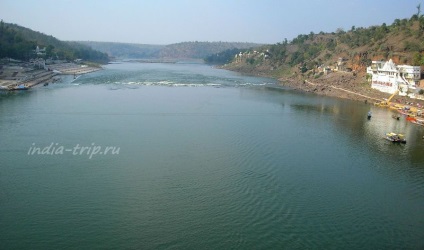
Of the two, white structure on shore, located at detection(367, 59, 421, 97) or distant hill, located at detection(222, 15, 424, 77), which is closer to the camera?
white structure on shore, located at detection(367, 59, 421, 97)

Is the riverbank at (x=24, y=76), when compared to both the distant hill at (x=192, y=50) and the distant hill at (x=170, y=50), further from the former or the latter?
the distant hill at (x=170, y=50)

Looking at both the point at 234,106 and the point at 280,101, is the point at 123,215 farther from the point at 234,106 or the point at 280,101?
the point at 280,101

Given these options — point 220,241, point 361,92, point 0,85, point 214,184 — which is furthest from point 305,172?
point 0,85

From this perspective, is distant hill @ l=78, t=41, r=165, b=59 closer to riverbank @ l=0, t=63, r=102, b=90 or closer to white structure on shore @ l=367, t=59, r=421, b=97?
riverbank @ l=0, t=63, r=102, b=90

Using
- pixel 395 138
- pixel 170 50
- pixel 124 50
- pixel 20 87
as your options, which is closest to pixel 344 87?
pixel 395 138

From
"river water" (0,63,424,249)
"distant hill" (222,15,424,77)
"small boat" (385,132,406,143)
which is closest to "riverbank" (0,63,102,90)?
"river water" (0,63,424,249)
